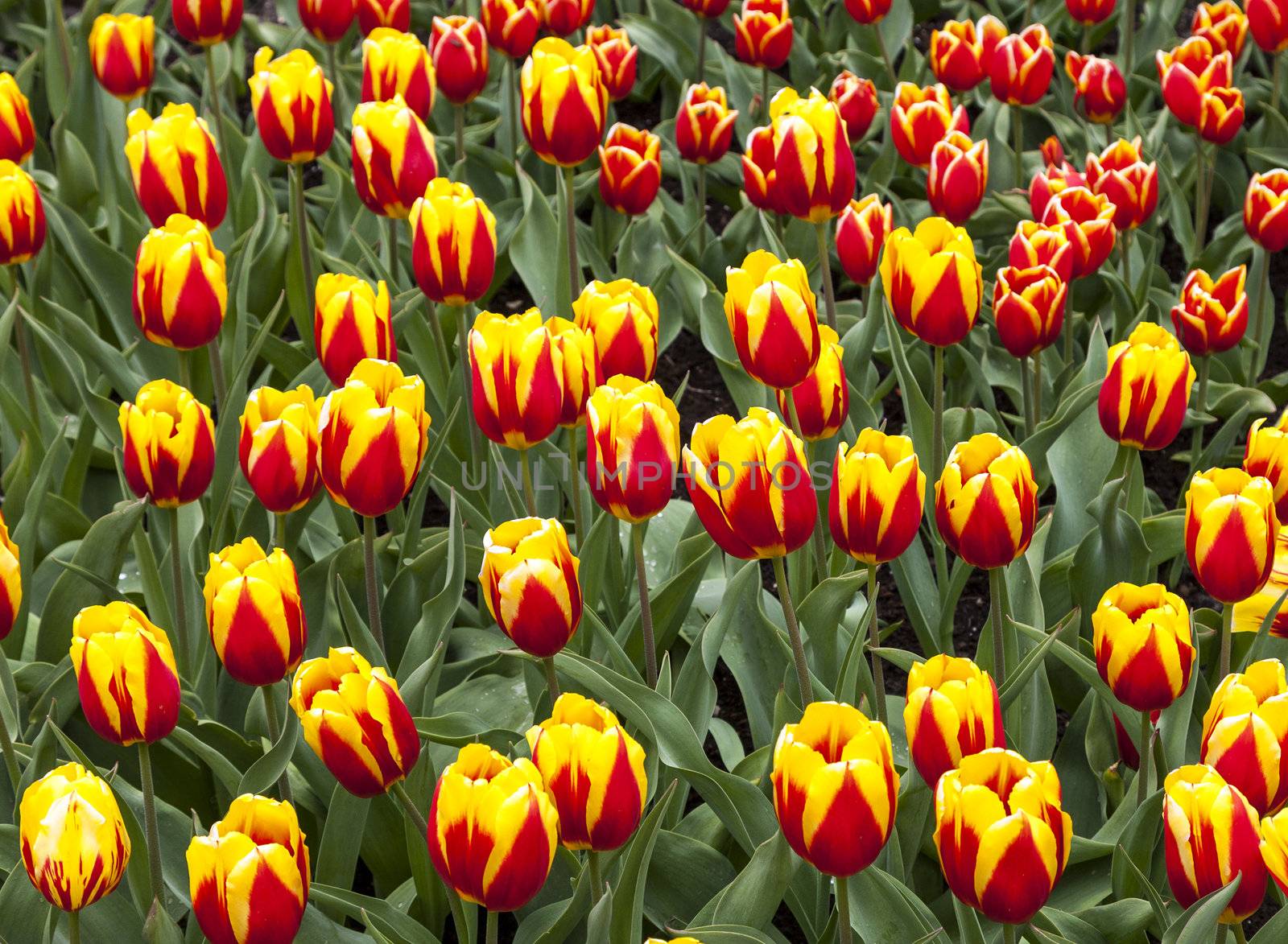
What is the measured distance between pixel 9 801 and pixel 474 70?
5.22ft

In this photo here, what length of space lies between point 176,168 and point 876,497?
1.33 metres

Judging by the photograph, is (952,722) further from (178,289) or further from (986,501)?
(178,289)

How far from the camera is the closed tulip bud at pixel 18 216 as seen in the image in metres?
2.26

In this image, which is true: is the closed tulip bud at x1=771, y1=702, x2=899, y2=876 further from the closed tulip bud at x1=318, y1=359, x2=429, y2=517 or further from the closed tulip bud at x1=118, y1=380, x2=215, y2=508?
the closed tulip bud at x1=118, y1=380, x2=215, y2=508

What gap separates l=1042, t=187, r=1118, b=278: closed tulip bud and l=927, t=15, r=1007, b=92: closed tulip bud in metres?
0.70

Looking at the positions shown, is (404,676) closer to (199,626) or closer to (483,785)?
(199,626)

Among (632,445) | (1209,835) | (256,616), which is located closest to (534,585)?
(632,445)

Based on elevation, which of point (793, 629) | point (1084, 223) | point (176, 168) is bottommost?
point (793, 629)

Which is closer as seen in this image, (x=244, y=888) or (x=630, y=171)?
(x=244, y=888)

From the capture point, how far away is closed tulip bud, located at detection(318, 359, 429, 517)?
1.60m

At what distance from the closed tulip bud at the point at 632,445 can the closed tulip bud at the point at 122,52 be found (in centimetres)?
171

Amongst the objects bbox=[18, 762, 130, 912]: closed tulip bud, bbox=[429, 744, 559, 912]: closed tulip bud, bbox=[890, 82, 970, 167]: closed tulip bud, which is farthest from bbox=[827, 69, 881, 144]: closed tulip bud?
bbox=[18, 762, 130, 912]: closed tulip bud

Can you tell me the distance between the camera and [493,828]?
3.93 ft

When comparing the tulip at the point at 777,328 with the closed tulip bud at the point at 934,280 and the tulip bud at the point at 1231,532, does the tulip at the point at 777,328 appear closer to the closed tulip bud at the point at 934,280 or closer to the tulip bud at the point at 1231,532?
the closed tulip bud at the point at 934,280
